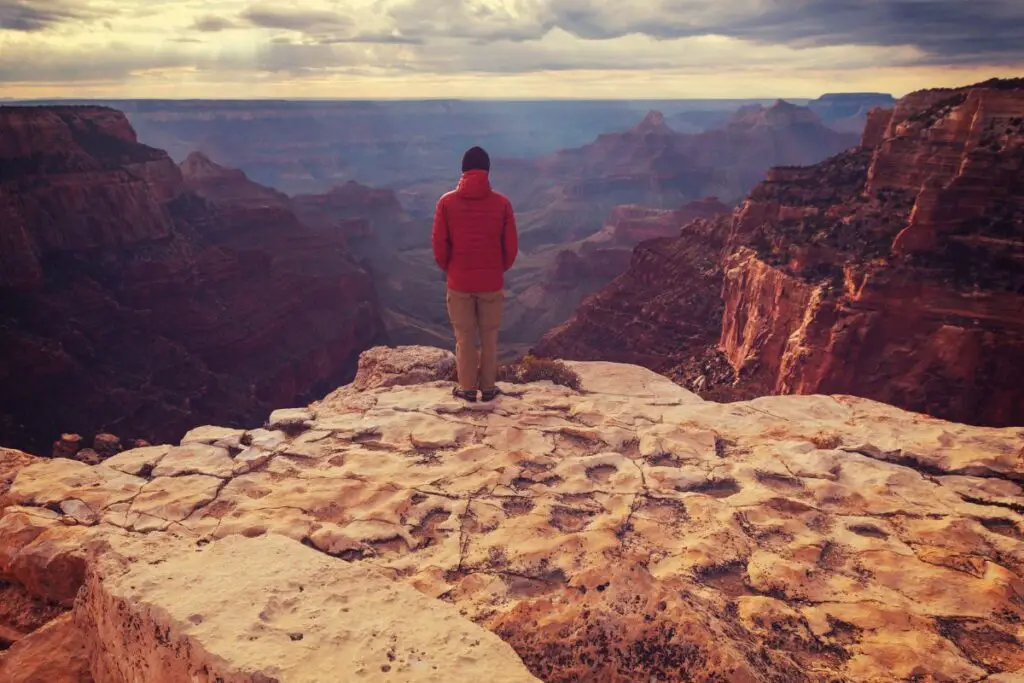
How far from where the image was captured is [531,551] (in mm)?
3516

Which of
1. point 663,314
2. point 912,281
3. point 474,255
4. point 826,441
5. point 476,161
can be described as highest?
point 476,161

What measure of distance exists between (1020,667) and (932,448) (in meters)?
2.50

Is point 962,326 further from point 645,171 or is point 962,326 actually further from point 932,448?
point 645,171

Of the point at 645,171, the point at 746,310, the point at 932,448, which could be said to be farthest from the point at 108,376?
the point at 645,171

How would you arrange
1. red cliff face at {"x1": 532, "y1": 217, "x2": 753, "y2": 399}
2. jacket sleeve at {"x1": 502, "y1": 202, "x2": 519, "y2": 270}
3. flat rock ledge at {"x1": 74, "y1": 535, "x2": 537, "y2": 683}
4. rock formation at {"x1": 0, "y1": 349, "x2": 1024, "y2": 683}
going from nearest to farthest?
flat rock ledge at {"x1": 74, "y1": 535, "x2": 537, "y2": 683}, rock formation at {"x1": 0, "y1": 349, "x2": 1024, "y2": 683}, jacket sleeve at {"x1": 502, "y1": 202, "x2": 519, "y2": 270}, red cliff face at {"x1": 532, "y1": 217, "x2": 753, "y2": 399}

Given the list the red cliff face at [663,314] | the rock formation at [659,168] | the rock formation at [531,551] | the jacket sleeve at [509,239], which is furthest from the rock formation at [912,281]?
the rock formation at [659,168]

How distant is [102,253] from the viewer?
34312mm

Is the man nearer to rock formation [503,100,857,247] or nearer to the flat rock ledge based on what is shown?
the flat rock ledge

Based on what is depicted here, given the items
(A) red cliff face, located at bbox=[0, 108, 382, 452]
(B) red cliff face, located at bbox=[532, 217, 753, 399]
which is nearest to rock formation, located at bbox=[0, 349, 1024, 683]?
(B) red cliff face, located at bbox=[532, 217, 753, 399]

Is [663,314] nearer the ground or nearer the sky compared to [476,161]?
nearer the ground

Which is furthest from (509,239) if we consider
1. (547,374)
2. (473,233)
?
(547,374)

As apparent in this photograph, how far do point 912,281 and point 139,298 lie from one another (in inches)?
1416

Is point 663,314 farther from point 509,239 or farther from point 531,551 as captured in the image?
point 531,551

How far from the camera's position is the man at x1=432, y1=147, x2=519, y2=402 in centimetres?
569
